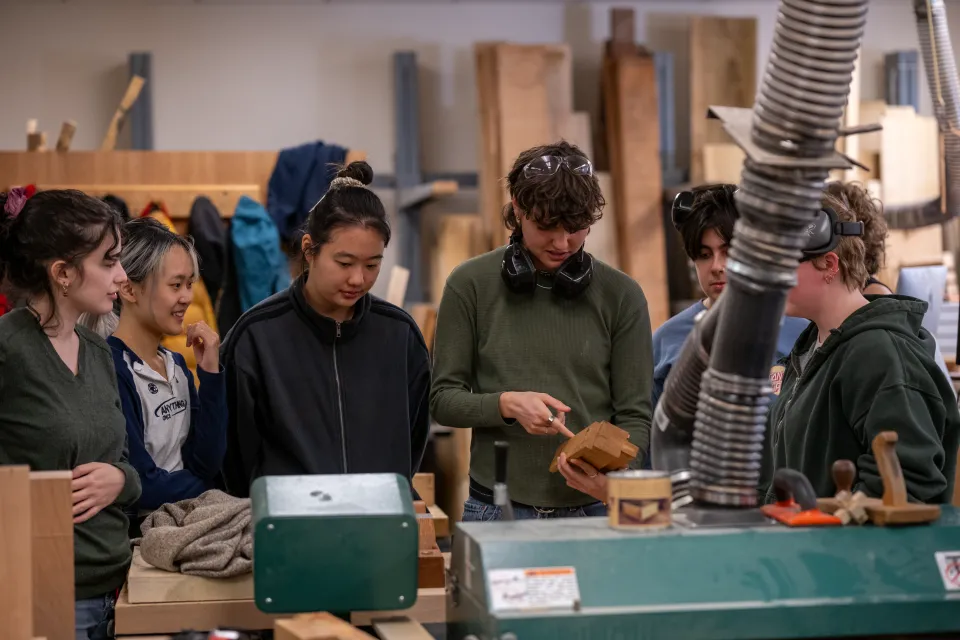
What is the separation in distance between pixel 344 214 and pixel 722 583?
1.09 m

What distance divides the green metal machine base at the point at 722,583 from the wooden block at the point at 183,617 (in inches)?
16.3

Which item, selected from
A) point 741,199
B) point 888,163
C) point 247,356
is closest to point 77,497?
point 247,356

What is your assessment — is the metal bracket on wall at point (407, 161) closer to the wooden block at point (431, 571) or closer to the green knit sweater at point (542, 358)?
the green knit sweater at point (542, 358)

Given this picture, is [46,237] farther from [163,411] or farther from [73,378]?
[163,411]

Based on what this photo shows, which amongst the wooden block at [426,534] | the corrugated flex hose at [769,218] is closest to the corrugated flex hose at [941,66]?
the corrugated flex hose at [769,218]

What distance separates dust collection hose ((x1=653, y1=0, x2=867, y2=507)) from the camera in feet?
5.29

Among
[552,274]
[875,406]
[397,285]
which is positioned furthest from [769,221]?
[397,285]

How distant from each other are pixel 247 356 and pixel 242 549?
513mm

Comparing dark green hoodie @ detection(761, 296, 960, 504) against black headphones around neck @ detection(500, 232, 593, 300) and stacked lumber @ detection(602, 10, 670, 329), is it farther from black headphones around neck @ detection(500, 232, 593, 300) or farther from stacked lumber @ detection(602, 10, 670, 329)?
stacked lumber @ detection(602, 10, 670, 329)

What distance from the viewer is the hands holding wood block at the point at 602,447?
1907 mm

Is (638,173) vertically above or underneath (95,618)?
above

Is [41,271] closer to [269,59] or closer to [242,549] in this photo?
[242,549]

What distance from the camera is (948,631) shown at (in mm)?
1598

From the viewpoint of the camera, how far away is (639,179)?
606 centimetres
